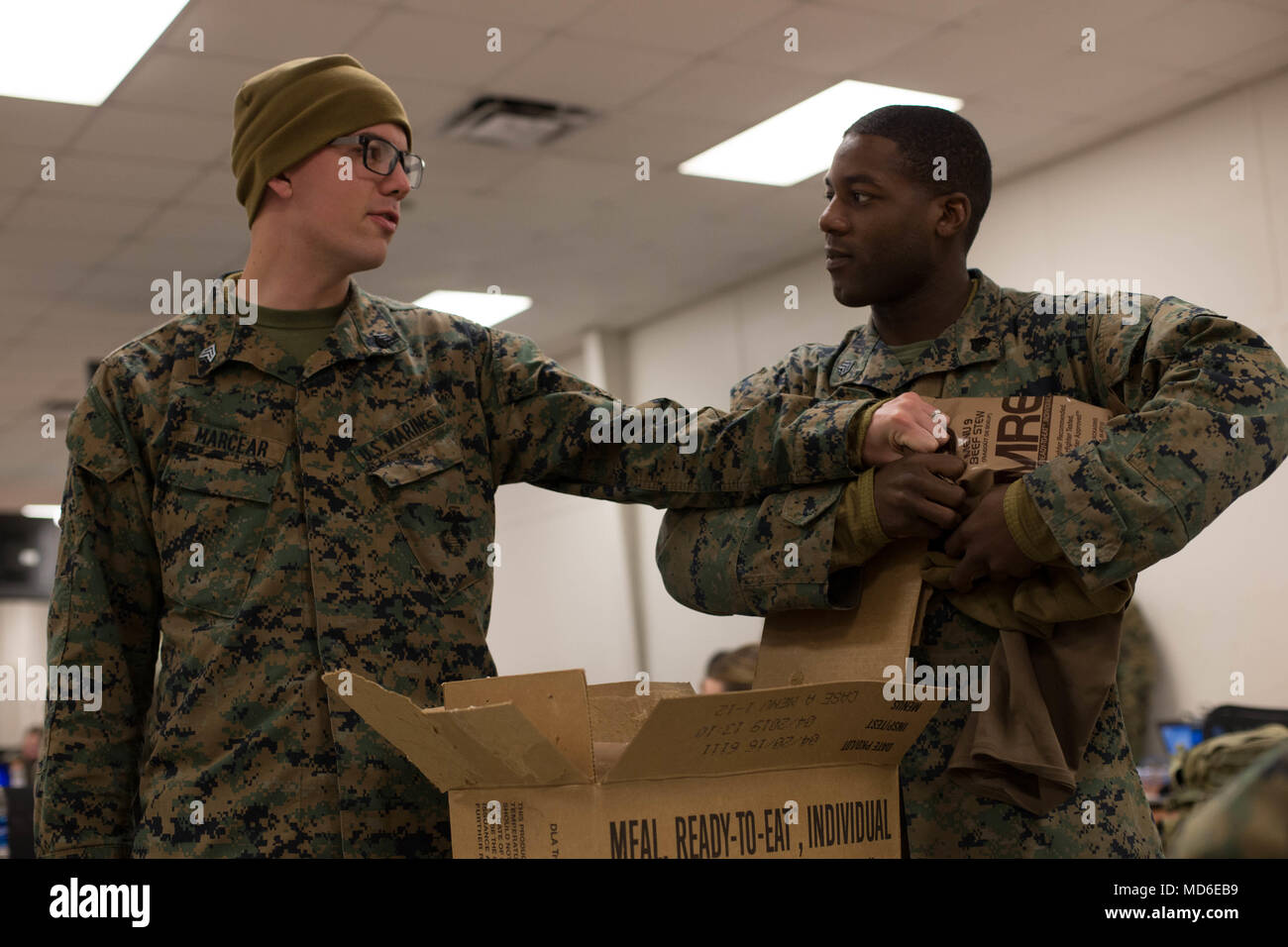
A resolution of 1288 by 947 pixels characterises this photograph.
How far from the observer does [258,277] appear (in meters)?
1.85

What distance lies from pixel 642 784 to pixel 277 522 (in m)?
0.70

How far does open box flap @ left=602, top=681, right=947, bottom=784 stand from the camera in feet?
3.93

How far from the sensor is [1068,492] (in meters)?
1.51

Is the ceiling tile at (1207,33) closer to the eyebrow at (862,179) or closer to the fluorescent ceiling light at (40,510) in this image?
the eyebrow at (862,179)

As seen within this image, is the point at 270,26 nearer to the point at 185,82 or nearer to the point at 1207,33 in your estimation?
the point at 185,82

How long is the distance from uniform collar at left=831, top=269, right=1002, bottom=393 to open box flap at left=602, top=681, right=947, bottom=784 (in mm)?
591

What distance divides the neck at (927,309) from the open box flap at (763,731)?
677 millimetres

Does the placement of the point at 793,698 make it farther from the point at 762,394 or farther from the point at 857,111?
the point at 857,111

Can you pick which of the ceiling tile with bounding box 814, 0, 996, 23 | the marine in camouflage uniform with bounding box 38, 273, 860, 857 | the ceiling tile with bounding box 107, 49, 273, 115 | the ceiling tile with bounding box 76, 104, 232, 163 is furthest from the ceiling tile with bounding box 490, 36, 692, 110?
the marine in camouflage uniform with bounding box 38, 273, 860, 857

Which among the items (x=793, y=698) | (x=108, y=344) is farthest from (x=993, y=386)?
(x=108, y=344)

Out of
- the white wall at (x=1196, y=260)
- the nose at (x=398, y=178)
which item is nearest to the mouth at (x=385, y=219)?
the nose at (x=398, y=178)

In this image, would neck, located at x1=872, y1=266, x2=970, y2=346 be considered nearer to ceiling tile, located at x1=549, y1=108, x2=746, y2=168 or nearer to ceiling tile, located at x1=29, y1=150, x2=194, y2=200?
ceiling tile, located at x1=549, y1=108, x2=746, y2=168

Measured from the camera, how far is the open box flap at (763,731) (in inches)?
47.2

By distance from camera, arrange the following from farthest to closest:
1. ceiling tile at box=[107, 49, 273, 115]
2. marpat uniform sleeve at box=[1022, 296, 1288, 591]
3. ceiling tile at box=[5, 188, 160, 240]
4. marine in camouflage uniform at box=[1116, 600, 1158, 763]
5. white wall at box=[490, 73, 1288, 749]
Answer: ceiling tile at box=[5, 188, 160, 240] < marine in camouflage uniform at box=[1116, 600, 1158, 763] < white wall at box=[490, 73, 1288, 749] < ceiling tile at box=[107, 49, 273, 115] < marpat uniform sleeve at box=[1022, 296, 1288, 591]
